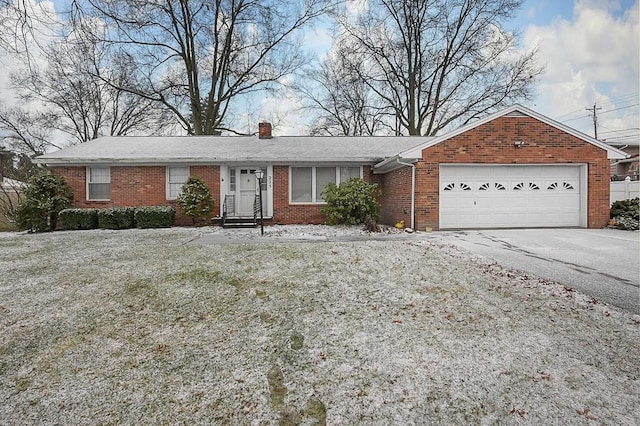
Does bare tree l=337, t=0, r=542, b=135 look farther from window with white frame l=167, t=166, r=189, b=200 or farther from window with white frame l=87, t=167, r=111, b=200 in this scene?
window with white frame l=87, t=167, r=111, b=200

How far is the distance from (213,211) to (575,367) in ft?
37.6

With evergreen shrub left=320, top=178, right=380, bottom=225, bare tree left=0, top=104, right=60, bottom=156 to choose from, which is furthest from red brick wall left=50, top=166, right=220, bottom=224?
bare tree left=0, top=104, right=60, bottom=156

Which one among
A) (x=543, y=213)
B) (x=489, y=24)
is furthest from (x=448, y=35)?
(x=543, y=213)

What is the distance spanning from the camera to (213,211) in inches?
495

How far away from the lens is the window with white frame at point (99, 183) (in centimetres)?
1261

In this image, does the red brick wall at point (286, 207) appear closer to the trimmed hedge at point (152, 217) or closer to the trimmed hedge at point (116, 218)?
the trimmed hedge at point (152, 217)

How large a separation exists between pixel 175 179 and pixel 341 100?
51.4 feet

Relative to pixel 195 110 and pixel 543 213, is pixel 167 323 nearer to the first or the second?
pixel 543 213

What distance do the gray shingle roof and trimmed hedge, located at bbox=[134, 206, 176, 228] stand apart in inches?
70.7

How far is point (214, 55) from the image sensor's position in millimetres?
21562

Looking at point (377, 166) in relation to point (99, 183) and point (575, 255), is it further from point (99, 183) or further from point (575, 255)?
point (99, 183)

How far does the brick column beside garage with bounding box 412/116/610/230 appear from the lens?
10.5 metres

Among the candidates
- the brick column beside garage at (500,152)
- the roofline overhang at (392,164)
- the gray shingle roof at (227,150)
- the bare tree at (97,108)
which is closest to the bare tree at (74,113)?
the bare tree at (97,108)

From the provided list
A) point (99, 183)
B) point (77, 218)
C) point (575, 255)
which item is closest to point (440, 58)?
point (575, 255)
